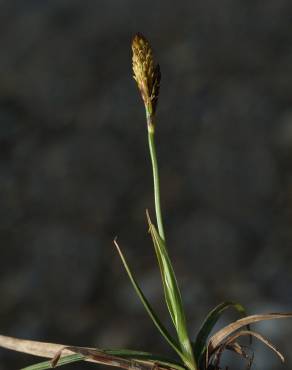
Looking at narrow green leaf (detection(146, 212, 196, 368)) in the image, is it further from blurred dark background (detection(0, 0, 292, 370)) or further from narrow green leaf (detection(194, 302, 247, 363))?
blurred dark background (detection(0, 0, 292, 370))

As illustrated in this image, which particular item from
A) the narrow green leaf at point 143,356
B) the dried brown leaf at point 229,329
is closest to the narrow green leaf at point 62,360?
the narrow green leaf at point 143,356

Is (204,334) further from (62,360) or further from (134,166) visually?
(134,166)

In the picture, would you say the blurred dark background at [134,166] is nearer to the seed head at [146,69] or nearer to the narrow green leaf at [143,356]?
the narrow green leaf at [143,356]

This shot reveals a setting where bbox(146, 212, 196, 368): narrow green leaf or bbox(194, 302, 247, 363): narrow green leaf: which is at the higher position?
bbox(146, 212, 196, 368): narrow green leaf

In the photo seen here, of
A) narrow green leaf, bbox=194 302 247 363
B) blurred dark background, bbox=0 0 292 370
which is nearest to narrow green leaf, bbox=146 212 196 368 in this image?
narrow green leaf, bbox=194 302 247 363

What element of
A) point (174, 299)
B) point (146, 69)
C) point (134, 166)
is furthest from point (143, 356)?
point (134, 166)

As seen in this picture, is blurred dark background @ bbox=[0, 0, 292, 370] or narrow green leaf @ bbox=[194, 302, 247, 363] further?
blurred dark background @ bbox=[0, 0, 292, 370]
